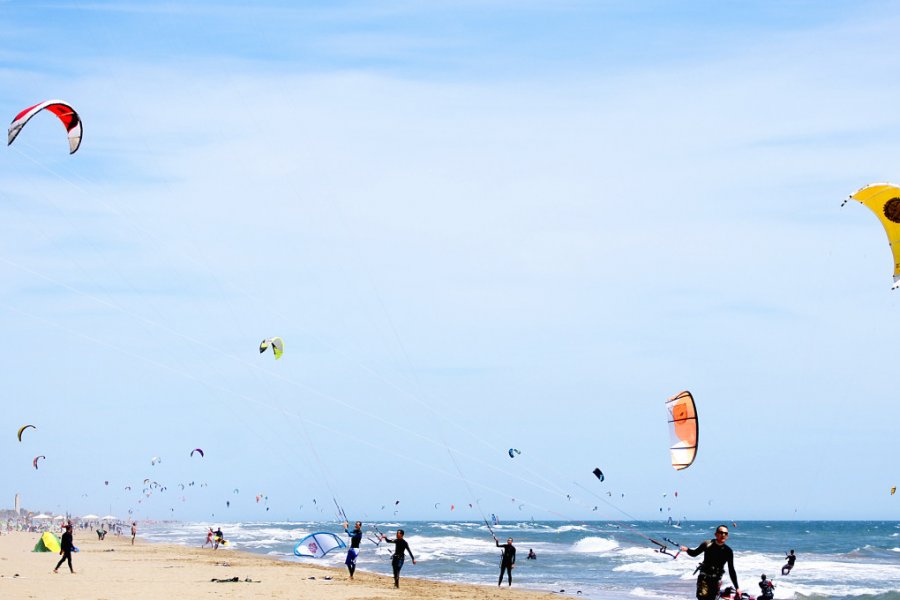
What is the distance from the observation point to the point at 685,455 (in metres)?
14.2

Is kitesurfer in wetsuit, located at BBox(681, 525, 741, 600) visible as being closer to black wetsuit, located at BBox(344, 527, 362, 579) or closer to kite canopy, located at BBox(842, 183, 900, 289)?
kite canopy, located at BBox(842, 183, 900, 289)

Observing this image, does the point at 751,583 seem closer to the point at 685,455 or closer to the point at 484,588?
the point at 484,588

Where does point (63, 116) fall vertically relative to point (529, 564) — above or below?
above

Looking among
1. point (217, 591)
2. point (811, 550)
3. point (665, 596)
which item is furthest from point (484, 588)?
point (811, 550)

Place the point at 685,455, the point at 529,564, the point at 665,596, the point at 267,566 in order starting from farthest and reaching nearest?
the point at 529,564
the point at 267,566
the point at 665,596
the point at 685,455

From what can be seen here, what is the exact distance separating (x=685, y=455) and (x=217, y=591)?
817 cm

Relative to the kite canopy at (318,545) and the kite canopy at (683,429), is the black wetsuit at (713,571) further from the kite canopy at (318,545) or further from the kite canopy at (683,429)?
the kite canopy at (318,545)

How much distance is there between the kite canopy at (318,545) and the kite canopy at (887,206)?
39.6 ft

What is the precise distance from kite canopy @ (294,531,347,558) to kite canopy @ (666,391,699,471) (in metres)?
8.54

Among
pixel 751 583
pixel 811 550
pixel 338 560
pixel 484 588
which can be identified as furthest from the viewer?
pixel 811 550

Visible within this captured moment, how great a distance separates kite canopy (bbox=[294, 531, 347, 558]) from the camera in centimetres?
2066

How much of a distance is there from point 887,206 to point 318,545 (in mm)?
12979

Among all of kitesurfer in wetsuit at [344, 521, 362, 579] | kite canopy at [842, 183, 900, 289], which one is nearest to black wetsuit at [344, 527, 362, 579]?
kitesurfer in wetsuit at [344, 521, 362, 579]

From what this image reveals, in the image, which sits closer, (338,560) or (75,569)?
(75,569)
